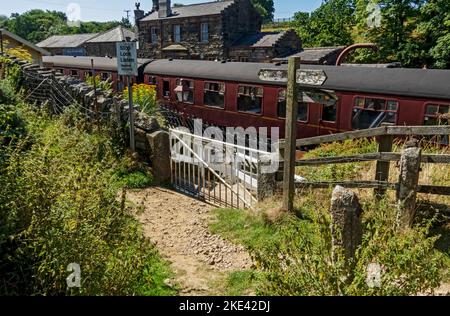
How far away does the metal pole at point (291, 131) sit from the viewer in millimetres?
5536

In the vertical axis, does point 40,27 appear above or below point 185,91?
above

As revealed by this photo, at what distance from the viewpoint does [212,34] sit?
30.7m

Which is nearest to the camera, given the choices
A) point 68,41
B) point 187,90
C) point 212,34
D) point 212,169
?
point 212,169

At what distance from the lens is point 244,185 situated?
762 centimetres

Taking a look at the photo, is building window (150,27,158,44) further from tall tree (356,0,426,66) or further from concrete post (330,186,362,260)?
concrete post (330,186,362,260)

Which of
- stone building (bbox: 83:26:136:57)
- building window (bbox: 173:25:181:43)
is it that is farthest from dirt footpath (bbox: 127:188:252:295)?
stone building (bbox: 83:26:136:57)

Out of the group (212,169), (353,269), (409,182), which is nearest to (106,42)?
(212,169)

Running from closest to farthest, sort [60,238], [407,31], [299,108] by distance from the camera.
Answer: [60,238] < [299,108] < [407,31]

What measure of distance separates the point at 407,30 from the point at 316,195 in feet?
74.5

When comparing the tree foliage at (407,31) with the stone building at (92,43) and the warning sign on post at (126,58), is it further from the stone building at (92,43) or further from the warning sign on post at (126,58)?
the stone building at (92,43)

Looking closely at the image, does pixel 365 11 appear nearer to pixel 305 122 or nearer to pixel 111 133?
pixel 305 122

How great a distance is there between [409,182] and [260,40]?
25753mm

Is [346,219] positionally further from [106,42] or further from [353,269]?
[106,42]

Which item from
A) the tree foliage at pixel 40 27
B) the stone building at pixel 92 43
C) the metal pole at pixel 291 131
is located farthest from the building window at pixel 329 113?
the tree foliage at pixel 40 27
